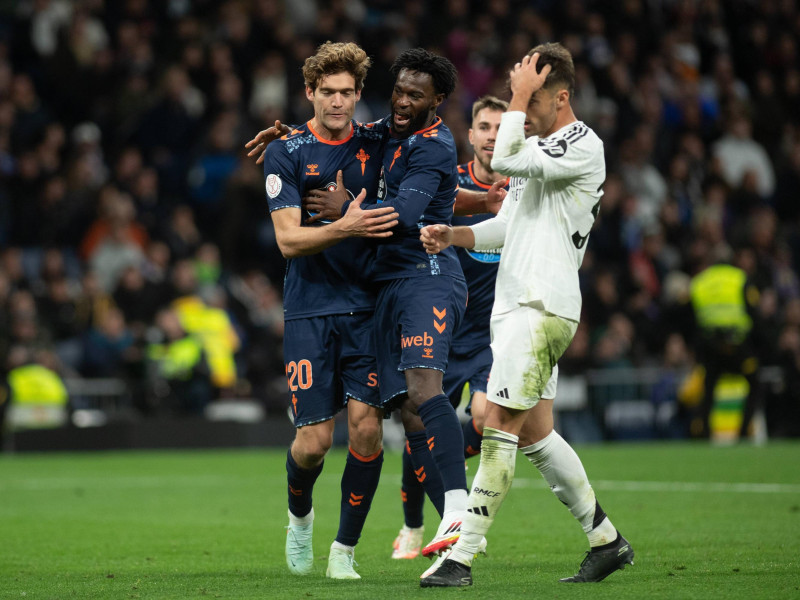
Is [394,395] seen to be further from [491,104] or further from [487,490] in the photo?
[491,104]

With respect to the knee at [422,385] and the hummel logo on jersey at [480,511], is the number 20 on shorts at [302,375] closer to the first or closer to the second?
the knee at [422,385]

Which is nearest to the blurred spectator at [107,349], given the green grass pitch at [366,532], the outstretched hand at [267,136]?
the green grass pitch at [366,532]

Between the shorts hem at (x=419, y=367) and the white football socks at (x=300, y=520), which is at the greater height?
the shorts hem at (x=419, y=367)

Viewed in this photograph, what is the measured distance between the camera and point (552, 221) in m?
5.60

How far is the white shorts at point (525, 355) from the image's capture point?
18.0 ft

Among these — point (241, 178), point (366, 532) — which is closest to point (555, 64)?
point (366, 532)

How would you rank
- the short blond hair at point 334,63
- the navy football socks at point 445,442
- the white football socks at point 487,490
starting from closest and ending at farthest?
the white football socks at point 487,490, the navy football socks at point 445,442, the short blond hair at point 334,63

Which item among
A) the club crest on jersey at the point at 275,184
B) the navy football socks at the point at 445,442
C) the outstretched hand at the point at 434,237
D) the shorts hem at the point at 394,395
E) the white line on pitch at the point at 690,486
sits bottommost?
the white line on pitch at the point at 690,486

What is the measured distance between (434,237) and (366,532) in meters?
3.17

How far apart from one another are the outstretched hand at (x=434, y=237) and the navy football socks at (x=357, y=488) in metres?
1.22

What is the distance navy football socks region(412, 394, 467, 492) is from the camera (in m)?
5.82

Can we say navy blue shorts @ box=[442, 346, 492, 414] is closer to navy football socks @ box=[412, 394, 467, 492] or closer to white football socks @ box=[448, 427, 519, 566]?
navy football socks @ box=[412, 394, 467, 492]

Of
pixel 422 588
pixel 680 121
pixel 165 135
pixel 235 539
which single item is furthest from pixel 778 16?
pixel 422 588

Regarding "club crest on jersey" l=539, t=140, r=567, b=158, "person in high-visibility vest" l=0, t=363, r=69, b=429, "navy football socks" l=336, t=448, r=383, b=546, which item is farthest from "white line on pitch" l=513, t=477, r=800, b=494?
"person in high-visibility vest" l=0, t=363, r=69, b=429
